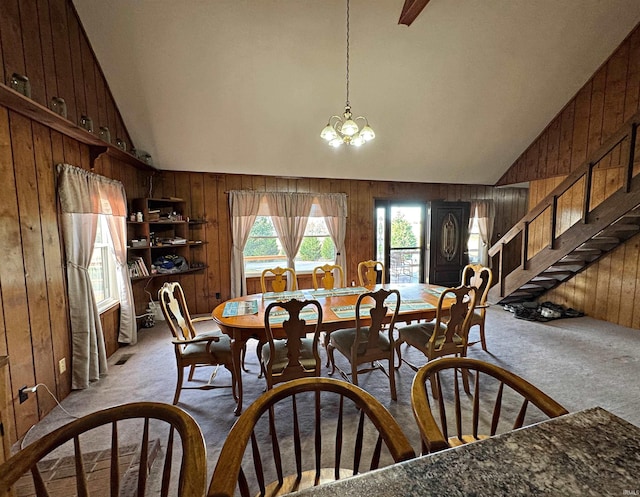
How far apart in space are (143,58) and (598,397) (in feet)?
17.3

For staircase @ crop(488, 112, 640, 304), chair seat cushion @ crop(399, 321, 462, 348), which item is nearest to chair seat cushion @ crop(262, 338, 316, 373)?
chair seat cushion @ crop(399, 321, 462, 348)

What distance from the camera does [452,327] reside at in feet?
8.10

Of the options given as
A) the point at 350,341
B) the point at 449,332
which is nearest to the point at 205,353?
the point at 350,341

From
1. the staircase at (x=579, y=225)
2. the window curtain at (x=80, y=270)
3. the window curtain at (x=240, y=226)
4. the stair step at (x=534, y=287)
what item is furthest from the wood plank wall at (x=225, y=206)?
the stair step at (x=534, y=287)

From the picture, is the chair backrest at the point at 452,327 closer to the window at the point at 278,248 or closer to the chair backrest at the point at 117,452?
the chair backrest at the point at 117,452

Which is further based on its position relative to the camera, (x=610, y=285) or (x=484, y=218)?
(x=484, y=218)

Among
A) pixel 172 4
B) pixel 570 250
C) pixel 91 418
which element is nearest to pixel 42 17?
pixel 172 4

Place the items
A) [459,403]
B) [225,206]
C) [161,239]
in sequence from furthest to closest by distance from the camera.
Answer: [225,206]
[161,239]
[459,403]

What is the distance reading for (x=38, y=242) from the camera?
226 centimetres

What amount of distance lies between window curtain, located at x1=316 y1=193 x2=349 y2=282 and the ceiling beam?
2.75 metres

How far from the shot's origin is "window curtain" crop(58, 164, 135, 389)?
8.43ft

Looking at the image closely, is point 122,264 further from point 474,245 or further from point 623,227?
point 474,245

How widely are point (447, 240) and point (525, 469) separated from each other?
570 centimetres

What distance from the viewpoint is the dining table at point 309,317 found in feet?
7.41
